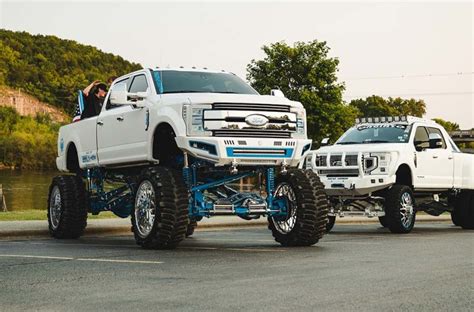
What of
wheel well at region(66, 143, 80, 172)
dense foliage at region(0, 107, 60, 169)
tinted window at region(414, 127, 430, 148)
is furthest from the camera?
dense foliage at region(0, 107, 60, 169)

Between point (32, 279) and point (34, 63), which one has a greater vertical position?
point (34, 63)

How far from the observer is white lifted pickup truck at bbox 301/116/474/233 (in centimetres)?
1725

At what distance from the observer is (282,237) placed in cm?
1290

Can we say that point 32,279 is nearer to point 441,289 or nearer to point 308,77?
point 441,289

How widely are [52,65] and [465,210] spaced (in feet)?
369

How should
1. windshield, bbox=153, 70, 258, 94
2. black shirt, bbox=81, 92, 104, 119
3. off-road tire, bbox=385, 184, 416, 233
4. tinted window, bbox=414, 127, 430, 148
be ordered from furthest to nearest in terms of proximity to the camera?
tinted window, bbox=414, 127, 430, 148 < off-road tire, bbox=385, 184, 416, 233 < black shirt, bbox=81, 92, 104, 119 < windshield, bbox=153, 70, 258, 94

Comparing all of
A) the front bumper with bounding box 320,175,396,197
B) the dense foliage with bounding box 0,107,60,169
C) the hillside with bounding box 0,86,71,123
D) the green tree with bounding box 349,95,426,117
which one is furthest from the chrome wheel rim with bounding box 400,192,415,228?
the hillside with bounding box 0,86,71,123

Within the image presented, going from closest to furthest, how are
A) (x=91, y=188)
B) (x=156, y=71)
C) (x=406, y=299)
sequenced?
(x=406, y=299) → (x=156, y=71) → (x=91, y=188)

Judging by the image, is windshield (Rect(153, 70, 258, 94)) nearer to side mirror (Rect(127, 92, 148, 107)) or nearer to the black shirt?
side mirror (Rect(127, 92, 148, 107))

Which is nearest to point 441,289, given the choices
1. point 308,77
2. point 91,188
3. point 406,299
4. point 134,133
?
point 406,299

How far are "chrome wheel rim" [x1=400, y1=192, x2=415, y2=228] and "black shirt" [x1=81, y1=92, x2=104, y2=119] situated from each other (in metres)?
6.16

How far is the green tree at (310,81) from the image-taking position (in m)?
59.3

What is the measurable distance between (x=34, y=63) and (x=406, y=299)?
420 ft

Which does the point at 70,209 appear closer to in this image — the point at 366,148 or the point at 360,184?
the point at 360,184
